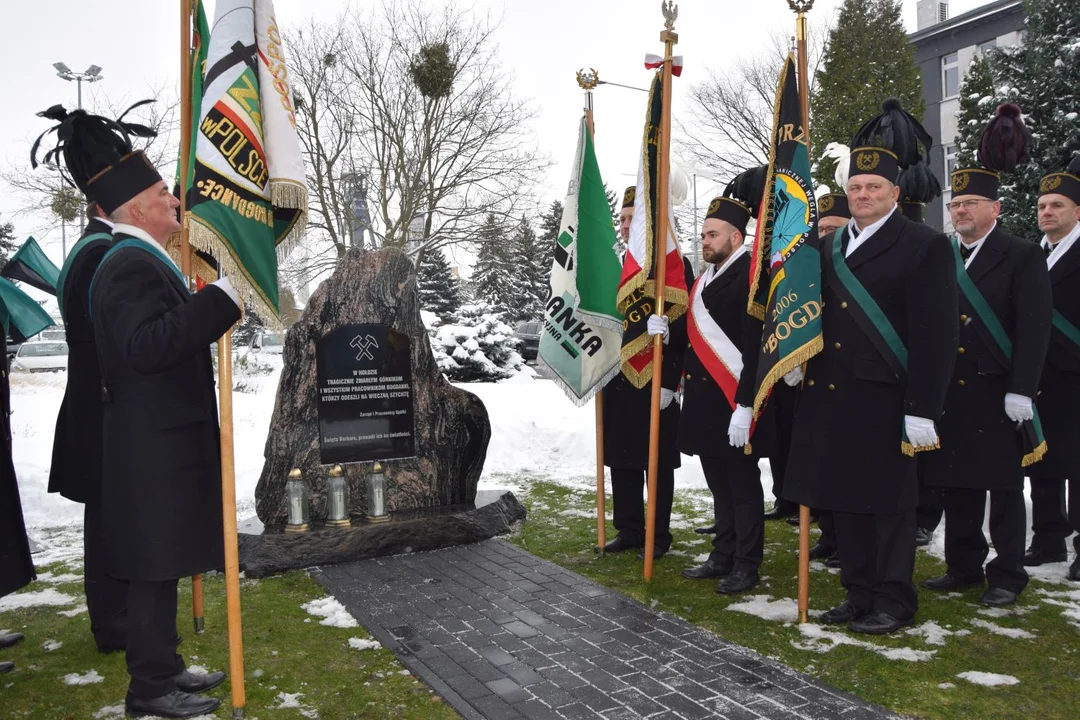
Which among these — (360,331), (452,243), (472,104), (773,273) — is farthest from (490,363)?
(773,273)

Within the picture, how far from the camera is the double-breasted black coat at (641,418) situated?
5.53 metres

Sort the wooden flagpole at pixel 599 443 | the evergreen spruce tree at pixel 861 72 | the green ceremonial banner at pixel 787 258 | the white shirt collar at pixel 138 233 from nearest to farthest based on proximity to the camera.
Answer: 1. the white shirt collar at pixel 138 233
2. the green ceremonial banner at pixel 787 258
3. the wooden flagpole at pixel 599 443
4. the evergreen spruce tree at pixel 861 72

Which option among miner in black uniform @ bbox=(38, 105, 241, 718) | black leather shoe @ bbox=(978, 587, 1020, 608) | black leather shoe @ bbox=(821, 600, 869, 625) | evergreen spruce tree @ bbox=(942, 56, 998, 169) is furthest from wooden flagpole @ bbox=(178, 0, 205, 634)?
evergreen spruce tree @ bbox=(942, 56, 998, 169)

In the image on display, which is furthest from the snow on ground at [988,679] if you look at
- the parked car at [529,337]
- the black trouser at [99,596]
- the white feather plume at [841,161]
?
the parked car at [529,337]

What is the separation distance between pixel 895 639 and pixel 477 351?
14619 millimetres

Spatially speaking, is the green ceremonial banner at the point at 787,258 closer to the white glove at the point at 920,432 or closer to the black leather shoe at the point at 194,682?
the white glove at the point at 920,432

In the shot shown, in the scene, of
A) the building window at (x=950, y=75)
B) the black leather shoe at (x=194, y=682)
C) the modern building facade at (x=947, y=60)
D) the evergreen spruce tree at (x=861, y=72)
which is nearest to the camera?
the black leather shoe at (x=194, y=682)

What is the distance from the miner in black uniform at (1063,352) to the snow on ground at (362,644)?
4009 mm

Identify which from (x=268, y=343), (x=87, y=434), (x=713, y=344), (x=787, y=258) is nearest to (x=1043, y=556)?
(x=713, y=344)

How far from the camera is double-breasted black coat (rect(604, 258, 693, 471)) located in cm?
553

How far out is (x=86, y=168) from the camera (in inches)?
142

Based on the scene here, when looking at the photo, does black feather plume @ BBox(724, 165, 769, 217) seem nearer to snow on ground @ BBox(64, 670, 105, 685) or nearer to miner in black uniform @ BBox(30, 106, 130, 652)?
miner in black uniform @ BBox(30, 106, 130, 652)

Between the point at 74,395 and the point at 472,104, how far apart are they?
21236 millimetres

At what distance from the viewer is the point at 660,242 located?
5086 mm
